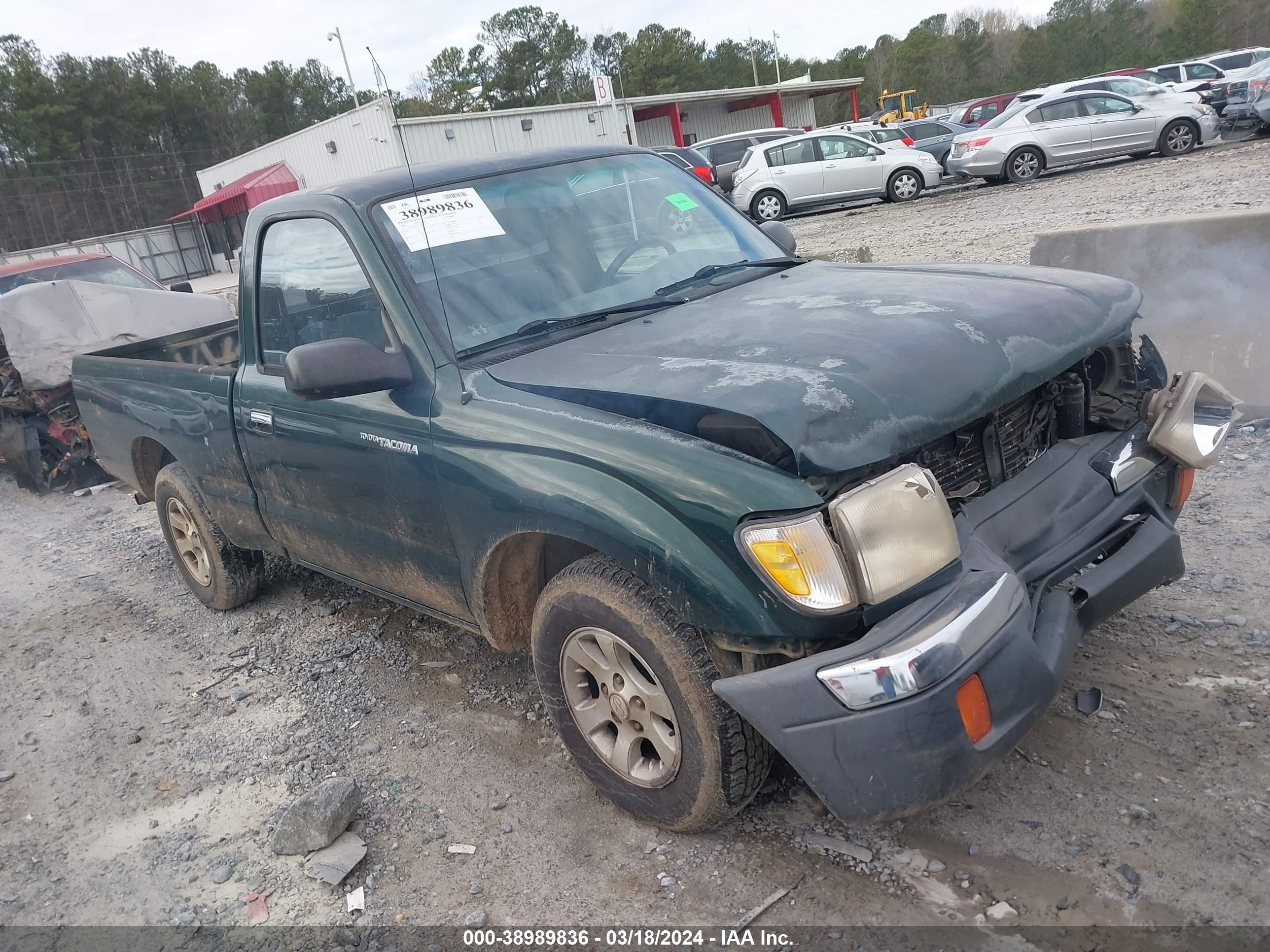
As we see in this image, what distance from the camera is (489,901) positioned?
267 cm

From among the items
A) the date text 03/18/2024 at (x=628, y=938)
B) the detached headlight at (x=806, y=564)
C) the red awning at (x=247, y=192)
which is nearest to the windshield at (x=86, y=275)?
the date text 03/18/2024 at (x=628, y=938)

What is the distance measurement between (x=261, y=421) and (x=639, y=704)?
6.61 feet

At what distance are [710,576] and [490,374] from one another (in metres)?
1.05

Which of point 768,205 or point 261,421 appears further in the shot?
point 768,205

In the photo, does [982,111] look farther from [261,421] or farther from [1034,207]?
[261,421]

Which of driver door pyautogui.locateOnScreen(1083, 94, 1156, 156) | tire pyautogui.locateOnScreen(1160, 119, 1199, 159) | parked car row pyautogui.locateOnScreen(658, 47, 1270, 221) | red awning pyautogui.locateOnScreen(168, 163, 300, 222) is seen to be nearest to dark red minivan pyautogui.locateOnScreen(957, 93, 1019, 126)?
parked car row pyautogui.locateOnScreen(658, 47, 1270, 221)

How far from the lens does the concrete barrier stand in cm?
483

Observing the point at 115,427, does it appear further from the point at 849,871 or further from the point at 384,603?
the point at 849,871

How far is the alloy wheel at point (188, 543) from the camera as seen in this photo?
4848mm

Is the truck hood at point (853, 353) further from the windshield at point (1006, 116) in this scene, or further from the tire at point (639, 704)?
the windshield at point (1006, 116)

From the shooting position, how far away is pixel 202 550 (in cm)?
491

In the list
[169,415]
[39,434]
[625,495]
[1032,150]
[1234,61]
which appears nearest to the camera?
[625,495]

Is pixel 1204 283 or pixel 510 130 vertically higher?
pixel 510 130

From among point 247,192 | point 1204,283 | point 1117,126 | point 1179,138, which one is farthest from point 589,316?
point 247,192
